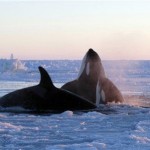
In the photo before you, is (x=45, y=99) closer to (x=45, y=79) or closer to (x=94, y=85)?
(x=45, y=79)

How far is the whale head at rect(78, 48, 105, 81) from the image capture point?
1655 centimetres

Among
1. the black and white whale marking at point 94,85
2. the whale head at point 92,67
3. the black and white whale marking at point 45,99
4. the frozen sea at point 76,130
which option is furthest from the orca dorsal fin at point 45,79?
the whale head at point 92,67

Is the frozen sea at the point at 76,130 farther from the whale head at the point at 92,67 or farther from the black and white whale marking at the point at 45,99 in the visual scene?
the whale head at the point at 92,67

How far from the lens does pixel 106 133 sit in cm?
959

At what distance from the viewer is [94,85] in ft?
53.9

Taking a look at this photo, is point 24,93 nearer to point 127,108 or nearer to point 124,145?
point 127,108

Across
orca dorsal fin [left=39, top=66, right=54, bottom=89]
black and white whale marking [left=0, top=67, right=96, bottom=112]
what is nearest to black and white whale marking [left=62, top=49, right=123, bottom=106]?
black and white whale marking [left=0, top=67, right=96, bottom=112]

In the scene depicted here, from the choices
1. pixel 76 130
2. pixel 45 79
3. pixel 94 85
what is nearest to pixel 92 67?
pixel 94 85

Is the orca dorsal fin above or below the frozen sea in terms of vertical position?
above

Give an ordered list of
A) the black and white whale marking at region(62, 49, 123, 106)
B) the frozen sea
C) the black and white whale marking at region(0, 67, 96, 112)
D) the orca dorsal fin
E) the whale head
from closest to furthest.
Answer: the frozen sea
the orca dorsal fin
the black and white whale marking at region(0, 67, 96, 112)
the black and white whale marking at region(62, 49, 123, 106)
the whale head

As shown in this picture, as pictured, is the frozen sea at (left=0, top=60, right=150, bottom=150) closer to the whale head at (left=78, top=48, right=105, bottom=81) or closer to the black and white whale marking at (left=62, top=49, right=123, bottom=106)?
the black and white whale marking at (left=62, top=49, right=123, bottom=106)

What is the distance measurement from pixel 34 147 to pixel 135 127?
3.09 m

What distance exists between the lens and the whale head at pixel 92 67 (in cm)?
1655

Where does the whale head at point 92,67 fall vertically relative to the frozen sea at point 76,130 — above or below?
above
